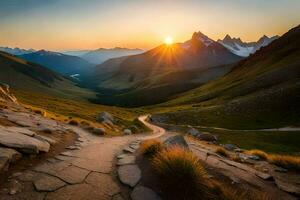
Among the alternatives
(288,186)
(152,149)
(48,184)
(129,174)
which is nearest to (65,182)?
(48,184)

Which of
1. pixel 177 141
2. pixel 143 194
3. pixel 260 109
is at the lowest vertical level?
pixel 143 194

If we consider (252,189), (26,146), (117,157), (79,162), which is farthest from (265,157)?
(26,146)

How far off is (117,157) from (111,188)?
4702 mm

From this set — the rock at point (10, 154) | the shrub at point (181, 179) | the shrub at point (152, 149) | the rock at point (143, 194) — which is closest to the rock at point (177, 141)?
the shrub at point (152, 149)

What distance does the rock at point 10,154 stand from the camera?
31.4ft

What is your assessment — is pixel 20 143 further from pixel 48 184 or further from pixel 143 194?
pixel 143 194

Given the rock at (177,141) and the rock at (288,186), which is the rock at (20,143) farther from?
the rock at (288,186)

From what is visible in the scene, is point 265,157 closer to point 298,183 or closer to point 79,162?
point 298,183

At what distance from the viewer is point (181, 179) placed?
9.20 m

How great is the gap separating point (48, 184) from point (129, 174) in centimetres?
317

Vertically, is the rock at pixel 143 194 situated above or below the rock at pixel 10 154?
below

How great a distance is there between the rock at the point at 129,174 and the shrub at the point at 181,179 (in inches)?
38.7

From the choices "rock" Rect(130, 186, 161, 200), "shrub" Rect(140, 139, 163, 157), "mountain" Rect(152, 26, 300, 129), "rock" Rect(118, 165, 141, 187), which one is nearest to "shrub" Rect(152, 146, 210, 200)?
"rock" Rect(130, 186, 161, 200)

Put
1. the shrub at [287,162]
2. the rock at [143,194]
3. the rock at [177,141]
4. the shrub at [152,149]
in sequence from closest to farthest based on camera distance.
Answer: the rock at [143,194], the shrub at [152,149], the rock at [177,141], the shrub at [287,162]
